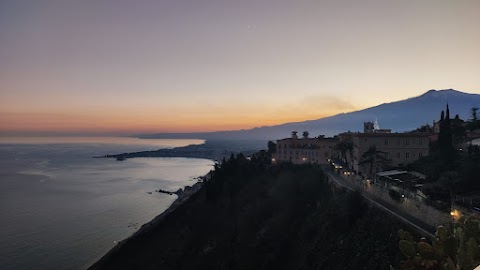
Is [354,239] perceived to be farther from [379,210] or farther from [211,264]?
[211,264]

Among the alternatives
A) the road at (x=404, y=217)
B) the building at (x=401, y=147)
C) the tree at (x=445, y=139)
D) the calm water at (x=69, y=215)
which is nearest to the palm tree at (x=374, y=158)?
the building at (x=401, y=147)

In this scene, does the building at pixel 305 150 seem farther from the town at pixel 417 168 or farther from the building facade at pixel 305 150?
the town at pixel 417 168

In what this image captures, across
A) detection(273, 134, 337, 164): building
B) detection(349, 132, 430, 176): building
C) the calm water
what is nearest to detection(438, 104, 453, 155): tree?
detection(349, 132, 430, 176): building

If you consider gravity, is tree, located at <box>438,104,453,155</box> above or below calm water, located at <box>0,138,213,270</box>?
above

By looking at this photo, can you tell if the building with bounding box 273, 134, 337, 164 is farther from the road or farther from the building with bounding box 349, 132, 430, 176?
the road

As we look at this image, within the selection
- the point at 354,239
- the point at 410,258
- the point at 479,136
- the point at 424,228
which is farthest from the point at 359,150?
the point at 410,258

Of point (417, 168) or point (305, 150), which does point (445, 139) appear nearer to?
point (417, 168)

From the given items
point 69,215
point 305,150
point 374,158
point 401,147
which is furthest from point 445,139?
point 69,215
